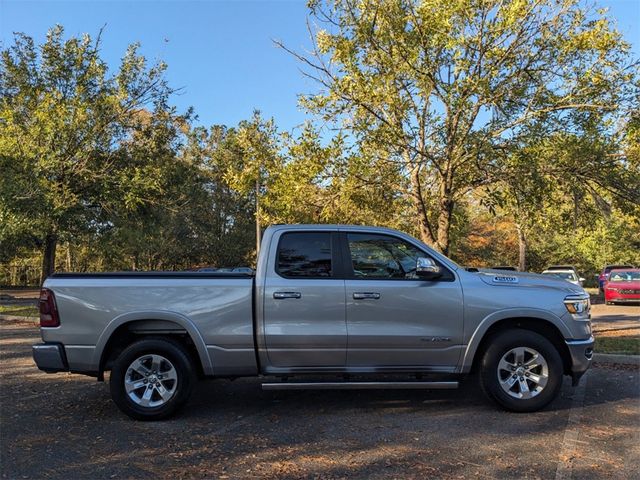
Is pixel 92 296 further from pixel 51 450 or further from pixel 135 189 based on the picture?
pixel 135 189

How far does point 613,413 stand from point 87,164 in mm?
14261

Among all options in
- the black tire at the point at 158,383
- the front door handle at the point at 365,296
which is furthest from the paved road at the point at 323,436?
the front door handle at the point at 365,296

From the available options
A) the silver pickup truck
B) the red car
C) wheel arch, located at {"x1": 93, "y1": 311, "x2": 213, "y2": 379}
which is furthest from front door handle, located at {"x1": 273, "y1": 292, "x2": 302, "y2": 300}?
the red car

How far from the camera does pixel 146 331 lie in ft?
18.1

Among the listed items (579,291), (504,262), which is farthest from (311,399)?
(504,262)

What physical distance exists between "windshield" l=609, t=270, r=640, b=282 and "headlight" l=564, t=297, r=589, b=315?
55.9ft

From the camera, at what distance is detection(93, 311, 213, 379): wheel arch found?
17.5 ft

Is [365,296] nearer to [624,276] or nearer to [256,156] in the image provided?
[256,156]

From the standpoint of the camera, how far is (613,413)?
18.3 ft

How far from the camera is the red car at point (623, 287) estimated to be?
→ 19.9 meters

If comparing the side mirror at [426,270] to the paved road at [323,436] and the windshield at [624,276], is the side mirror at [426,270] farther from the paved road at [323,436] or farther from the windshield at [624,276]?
the windshield at [624,276]

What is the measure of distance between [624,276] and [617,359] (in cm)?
1441

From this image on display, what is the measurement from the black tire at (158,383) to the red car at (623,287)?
1920 cm

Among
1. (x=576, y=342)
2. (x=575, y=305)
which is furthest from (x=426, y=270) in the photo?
(x=576, y=342)
